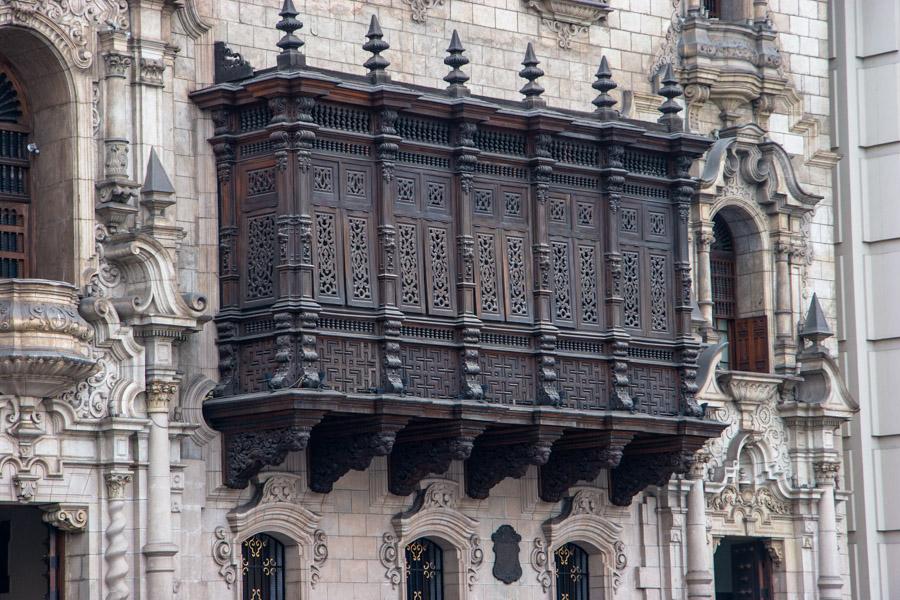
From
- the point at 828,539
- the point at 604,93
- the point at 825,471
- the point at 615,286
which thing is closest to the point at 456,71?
the point at 604,93

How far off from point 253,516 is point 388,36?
699 centimetres

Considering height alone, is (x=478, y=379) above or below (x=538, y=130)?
below

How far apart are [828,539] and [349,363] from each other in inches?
408

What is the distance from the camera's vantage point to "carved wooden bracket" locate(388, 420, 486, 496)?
28875 millimetres

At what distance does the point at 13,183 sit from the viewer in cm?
2753

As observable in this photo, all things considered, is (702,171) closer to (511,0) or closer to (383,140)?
(511,0)

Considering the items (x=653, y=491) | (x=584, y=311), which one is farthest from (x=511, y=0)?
(x=653, y=491)

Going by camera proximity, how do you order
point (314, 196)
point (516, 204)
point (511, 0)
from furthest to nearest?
1. point (511, 0)
2. point (516, 204)
3. point (314, 196)

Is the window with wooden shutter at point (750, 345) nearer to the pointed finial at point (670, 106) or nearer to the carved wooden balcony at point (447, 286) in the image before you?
the carved wooden balcony at point (447, 286)

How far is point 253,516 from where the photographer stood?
2839 centimetres

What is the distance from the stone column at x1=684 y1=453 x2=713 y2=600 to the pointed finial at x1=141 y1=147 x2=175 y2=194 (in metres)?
9.51

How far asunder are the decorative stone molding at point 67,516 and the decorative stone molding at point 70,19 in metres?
5.22

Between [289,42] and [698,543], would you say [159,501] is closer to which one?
[289,42]

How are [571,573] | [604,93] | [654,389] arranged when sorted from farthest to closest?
[571,573]
[604,93]
[654,389]
